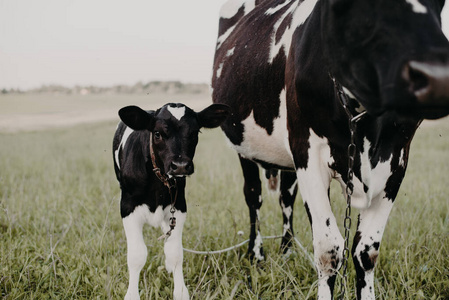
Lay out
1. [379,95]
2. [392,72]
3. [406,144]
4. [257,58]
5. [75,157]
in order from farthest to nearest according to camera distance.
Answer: [75,157]
[257,58]
[406,144]
[379,95]
[392,72]

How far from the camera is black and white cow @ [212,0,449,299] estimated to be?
1.71 meters

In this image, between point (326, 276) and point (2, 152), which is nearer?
point (326, 276)

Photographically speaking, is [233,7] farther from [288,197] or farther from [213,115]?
[213,115]

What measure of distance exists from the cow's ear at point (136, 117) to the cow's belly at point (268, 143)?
0.85 m

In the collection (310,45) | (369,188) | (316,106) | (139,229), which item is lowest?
(139,229)

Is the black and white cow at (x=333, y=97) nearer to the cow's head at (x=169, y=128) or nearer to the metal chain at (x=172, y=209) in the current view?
the cow's head at (x=169, y=128)

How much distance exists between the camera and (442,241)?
141 inches

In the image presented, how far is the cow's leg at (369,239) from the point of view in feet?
8.88

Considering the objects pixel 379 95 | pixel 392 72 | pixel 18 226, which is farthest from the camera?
pixel 18 226

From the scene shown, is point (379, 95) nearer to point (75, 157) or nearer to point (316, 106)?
point (316, 106)

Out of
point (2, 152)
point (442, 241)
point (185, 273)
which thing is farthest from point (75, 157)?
point (442, 241)

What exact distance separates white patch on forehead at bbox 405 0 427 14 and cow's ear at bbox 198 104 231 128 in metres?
1.52

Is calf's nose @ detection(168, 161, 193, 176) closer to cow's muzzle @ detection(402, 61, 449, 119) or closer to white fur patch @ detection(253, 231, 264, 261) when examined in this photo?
cow's muzzle @ detection(402, 61, 449, 119)

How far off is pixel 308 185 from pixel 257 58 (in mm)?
1213
